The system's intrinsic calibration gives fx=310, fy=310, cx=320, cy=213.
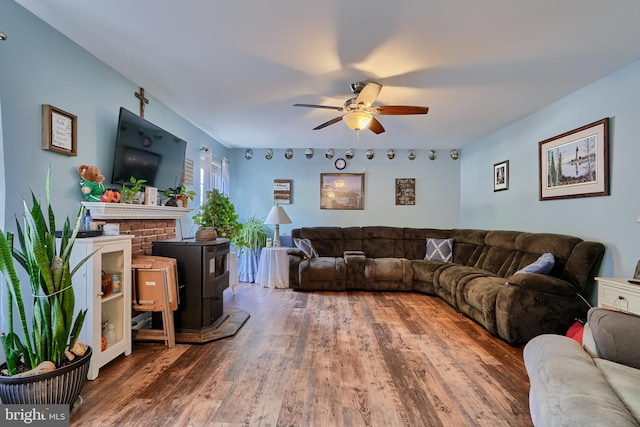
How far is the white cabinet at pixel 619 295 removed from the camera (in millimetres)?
2096

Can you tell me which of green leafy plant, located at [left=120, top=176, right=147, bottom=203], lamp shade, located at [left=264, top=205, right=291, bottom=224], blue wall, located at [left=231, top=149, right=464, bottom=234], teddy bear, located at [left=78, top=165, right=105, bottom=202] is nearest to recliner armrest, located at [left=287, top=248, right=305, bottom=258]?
lamp shade, located at [left=264, top=205, right=291, bottom=224]

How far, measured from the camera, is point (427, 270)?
4.48 metres

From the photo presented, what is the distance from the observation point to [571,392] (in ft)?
3.58

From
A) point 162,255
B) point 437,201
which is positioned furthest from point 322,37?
point 437,201

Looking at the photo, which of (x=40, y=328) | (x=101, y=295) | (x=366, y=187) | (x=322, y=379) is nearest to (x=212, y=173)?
(x=366, y=187)

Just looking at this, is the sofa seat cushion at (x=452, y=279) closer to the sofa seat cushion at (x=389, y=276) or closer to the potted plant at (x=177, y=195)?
the sofa seat cushion at (x=389, y=276)

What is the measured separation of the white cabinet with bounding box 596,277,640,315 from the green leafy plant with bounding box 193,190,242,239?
330 centimetres

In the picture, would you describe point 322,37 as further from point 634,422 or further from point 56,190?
point 634,422

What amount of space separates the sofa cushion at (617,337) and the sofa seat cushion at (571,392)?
9cm

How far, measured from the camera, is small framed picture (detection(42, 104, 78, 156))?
6.64 feet

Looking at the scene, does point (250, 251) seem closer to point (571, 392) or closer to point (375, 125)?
point (375, 125)

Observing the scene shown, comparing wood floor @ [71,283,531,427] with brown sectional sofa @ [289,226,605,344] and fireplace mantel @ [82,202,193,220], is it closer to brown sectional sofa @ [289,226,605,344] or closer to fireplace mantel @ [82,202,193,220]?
brown sectional sofa @ [289,226,605,344]

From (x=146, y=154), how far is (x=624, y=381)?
3511 millimetres

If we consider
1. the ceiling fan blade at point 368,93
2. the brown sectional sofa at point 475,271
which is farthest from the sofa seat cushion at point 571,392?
the ceiling fan blade at point 368,93
